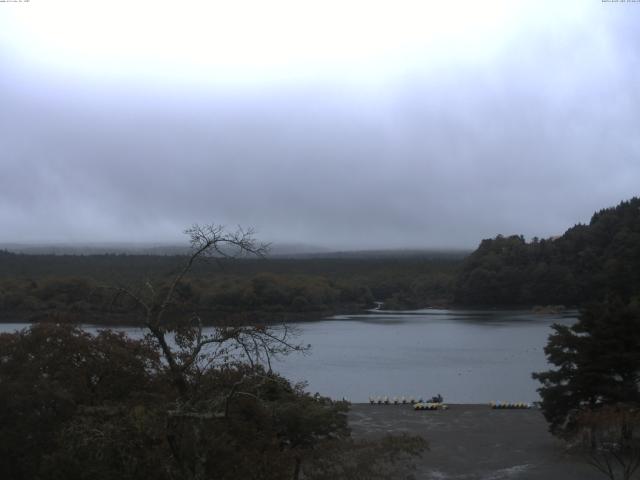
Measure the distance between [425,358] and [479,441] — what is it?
30258mm

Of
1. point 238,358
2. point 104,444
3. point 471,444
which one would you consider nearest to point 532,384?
point 471,444

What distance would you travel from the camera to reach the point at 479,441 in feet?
73.0

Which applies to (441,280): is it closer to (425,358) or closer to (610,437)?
(425,358)

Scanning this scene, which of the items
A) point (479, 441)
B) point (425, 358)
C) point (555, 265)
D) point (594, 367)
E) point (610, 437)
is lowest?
point (425, 358)

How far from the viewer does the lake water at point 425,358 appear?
126ft

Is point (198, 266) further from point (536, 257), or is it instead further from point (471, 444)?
point (536, 257)

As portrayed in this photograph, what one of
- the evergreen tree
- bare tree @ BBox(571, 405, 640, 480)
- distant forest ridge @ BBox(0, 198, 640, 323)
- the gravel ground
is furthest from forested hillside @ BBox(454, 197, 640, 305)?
bare tree @ BBox(571, 405, 640, 480)

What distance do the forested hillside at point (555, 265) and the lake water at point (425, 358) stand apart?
624 centimetres

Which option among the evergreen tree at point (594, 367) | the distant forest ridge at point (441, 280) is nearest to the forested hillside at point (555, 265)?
the distant forest ridge at point (441, 280)

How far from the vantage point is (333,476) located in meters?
8.38

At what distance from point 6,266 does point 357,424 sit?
80.4 meters

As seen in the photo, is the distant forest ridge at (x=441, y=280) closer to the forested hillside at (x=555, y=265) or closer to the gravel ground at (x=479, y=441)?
the forested hillside at (x=555, y=265)

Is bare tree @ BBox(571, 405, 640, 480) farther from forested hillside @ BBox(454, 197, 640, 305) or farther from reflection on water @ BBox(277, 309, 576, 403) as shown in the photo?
forested hillside @ BBox(454, 197, 640, 305)

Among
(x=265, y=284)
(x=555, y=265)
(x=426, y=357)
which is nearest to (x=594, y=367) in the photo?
(x=426, y=357)
